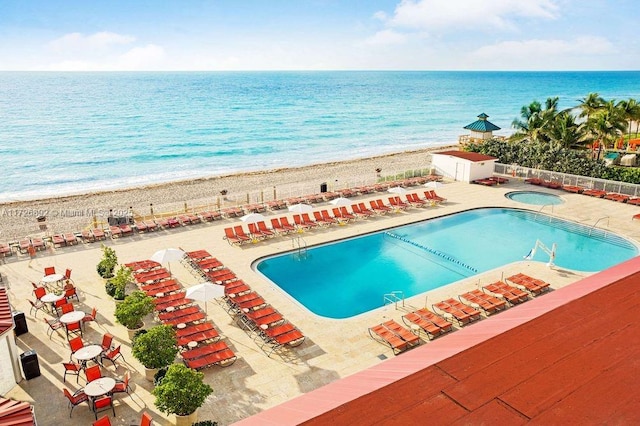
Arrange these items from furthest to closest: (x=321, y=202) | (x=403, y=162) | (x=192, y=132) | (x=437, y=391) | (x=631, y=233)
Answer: (x=192, y=132) < (x=403, y=162) < (x=321, y=202) < (x=631, y=233) < (x=437, y=391)

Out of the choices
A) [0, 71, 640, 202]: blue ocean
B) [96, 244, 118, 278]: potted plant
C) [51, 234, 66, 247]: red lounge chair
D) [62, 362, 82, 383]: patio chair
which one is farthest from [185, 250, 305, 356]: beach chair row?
[0, 71, 640, 202]: blue ocean

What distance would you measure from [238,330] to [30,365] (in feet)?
16.2

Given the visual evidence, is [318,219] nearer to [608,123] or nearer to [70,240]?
[70,240]

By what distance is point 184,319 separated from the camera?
495 inches

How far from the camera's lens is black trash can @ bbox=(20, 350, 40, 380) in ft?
34.1

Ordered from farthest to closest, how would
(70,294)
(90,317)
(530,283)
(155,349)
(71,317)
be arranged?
(530,283), (70,294), (90,317), (71,317), (155,349)

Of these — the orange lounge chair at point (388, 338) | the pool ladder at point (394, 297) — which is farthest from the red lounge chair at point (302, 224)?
the orange lounge chair at point (388, 338)

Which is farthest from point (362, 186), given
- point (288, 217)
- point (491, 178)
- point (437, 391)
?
point (437, 391)

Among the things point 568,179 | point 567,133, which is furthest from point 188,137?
point 568,179

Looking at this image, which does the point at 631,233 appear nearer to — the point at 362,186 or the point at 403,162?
the point at 362,186

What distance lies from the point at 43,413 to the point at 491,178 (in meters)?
26.5

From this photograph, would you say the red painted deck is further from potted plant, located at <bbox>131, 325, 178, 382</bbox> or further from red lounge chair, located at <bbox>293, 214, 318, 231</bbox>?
red lounge chair, located at <bbox>293, 214, 318, 231</bbox>

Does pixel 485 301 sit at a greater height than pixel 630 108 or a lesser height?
lesser

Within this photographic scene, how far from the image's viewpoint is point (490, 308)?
1305 cm
